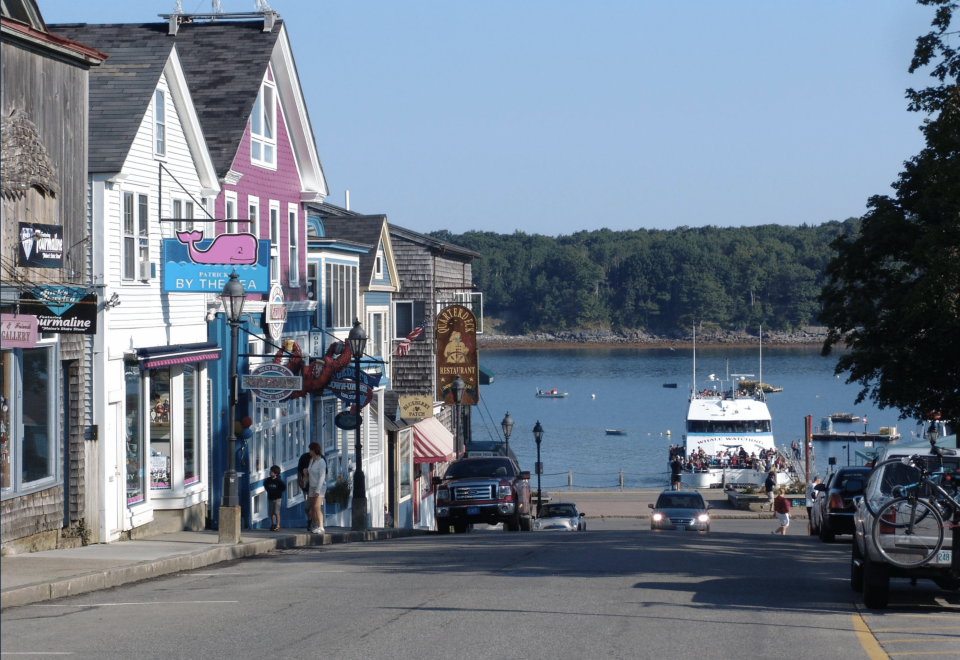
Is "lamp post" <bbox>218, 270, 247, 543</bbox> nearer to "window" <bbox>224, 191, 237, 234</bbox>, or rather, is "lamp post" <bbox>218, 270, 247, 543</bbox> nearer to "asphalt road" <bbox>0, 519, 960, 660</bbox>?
"asphalt road" <bbox>0, 519, 960, 660</bbox>

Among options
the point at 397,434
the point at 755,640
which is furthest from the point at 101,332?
the point at 397,434

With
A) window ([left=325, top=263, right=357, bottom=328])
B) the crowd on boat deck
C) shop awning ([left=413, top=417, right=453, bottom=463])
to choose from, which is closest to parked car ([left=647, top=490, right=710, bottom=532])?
shop awning ([left=413, top=417, right=453, bottom=463])

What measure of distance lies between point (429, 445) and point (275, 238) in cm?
1461

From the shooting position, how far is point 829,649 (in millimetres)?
10070

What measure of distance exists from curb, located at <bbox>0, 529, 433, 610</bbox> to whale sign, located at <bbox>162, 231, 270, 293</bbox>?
4823 mm

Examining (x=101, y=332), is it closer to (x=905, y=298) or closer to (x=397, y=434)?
(x=905, y=298)

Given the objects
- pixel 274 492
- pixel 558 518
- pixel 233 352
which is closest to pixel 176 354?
pixel 233 352

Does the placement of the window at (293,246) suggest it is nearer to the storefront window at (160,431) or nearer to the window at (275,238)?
the window at (275,238)

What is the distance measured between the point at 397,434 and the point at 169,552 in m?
21.3

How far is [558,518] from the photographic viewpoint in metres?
34.7

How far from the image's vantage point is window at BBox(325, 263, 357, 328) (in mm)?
31516

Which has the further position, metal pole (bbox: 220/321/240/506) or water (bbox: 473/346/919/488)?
water (bbox: 473/346/919/488)

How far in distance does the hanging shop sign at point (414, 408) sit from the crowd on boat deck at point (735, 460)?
30.8m

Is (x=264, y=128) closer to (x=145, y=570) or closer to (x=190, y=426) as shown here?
(x=190, y=426)
